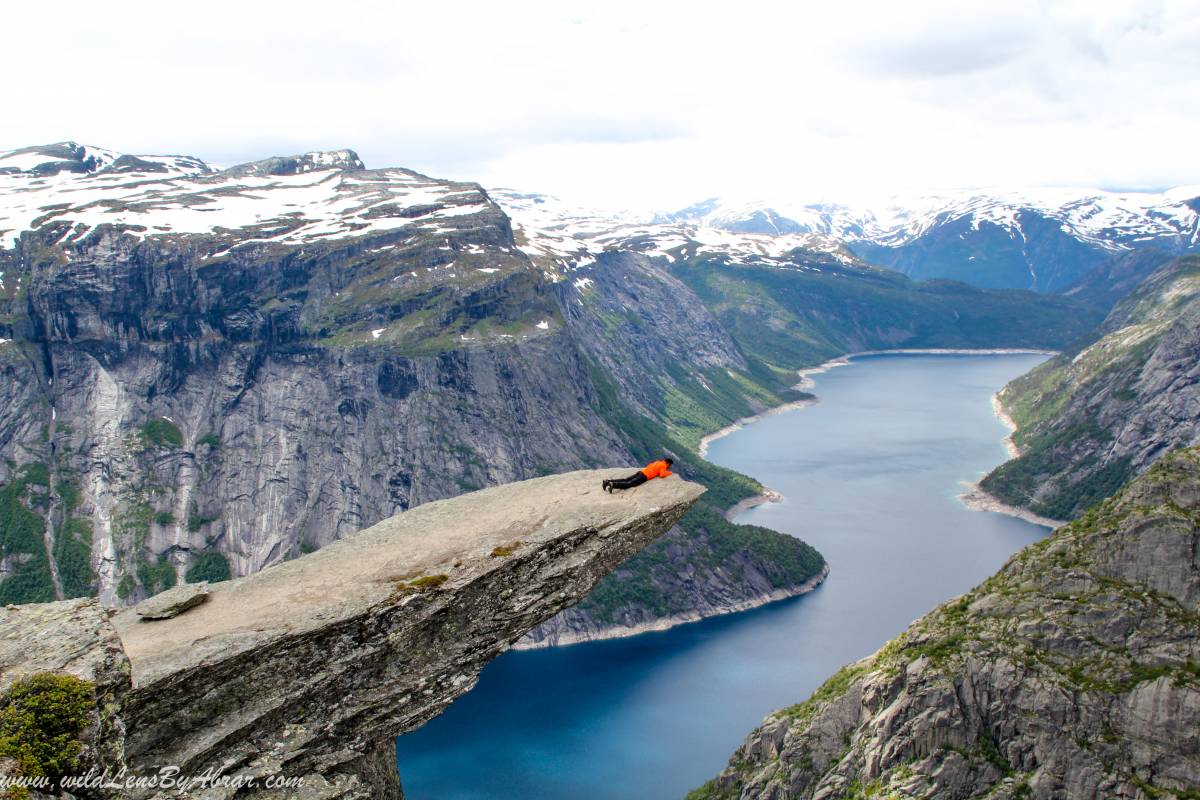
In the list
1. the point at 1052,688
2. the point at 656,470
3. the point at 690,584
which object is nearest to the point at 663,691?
the point at 690,584

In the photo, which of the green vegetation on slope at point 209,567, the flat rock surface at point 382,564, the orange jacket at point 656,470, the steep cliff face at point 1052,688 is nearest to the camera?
the flat rock surface at point 382,564

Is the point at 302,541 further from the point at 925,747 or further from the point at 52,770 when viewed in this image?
the point at 52,770

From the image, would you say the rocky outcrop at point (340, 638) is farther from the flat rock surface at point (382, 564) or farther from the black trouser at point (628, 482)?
the black trouser at point (628, 482)

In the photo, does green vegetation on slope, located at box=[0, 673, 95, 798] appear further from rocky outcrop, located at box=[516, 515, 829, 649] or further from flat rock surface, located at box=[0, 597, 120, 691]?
rocky outcrop, located at box=[516, 515, 829, 649]

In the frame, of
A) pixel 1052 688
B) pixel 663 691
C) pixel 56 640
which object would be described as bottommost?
pixel 663 691

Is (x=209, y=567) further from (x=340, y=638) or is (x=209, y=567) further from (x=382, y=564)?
(x=340, y=638)

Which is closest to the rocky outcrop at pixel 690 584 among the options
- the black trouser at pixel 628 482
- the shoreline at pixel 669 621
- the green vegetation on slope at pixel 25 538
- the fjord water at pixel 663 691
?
the shoreline at pixel 669 621

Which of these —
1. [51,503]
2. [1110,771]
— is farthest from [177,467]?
[1110,771]
